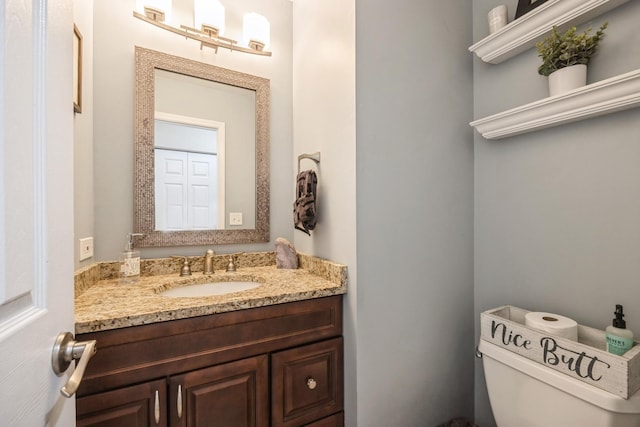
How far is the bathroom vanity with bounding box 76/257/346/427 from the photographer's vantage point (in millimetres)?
860

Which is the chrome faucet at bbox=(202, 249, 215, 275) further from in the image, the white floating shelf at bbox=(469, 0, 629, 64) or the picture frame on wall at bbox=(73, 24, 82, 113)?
the white floating shelf at bbox=(469, 0, 629, 64)

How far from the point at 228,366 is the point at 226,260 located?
0.64m

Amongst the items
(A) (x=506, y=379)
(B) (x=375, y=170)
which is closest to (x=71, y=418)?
(B) (x=375, y=170)

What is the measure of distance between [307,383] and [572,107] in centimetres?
146

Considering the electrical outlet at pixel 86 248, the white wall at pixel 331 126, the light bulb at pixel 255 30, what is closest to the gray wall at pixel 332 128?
the white wall at pixel 331 126

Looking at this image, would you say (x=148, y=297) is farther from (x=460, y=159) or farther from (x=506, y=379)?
(x=460, y=159)

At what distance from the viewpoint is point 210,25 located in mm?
1467

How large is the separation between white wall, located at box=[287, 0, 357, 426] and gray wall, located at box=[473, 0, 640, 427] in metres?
0.76

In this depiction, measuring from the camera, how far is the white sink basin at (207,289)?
1.30 meters

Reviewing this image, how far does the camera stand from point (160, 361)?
3.01 ft

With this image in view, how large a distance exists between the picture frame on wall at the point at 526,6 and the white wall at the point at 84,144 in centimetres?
183

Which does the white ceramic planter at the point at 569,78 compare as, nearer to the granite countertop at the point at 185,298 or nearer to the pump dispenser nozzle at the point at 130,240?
the granite countertop at the point at 185,298

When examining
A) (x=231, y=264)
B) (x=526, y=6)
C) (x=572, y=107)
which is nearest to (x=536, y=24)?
(x=526, y=6)

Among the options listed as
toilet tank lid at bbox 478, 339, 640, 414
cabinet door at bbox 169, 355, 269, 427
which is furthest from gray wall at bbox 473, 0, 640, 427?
cabinet door at bbox 169, 355, 269, 427
